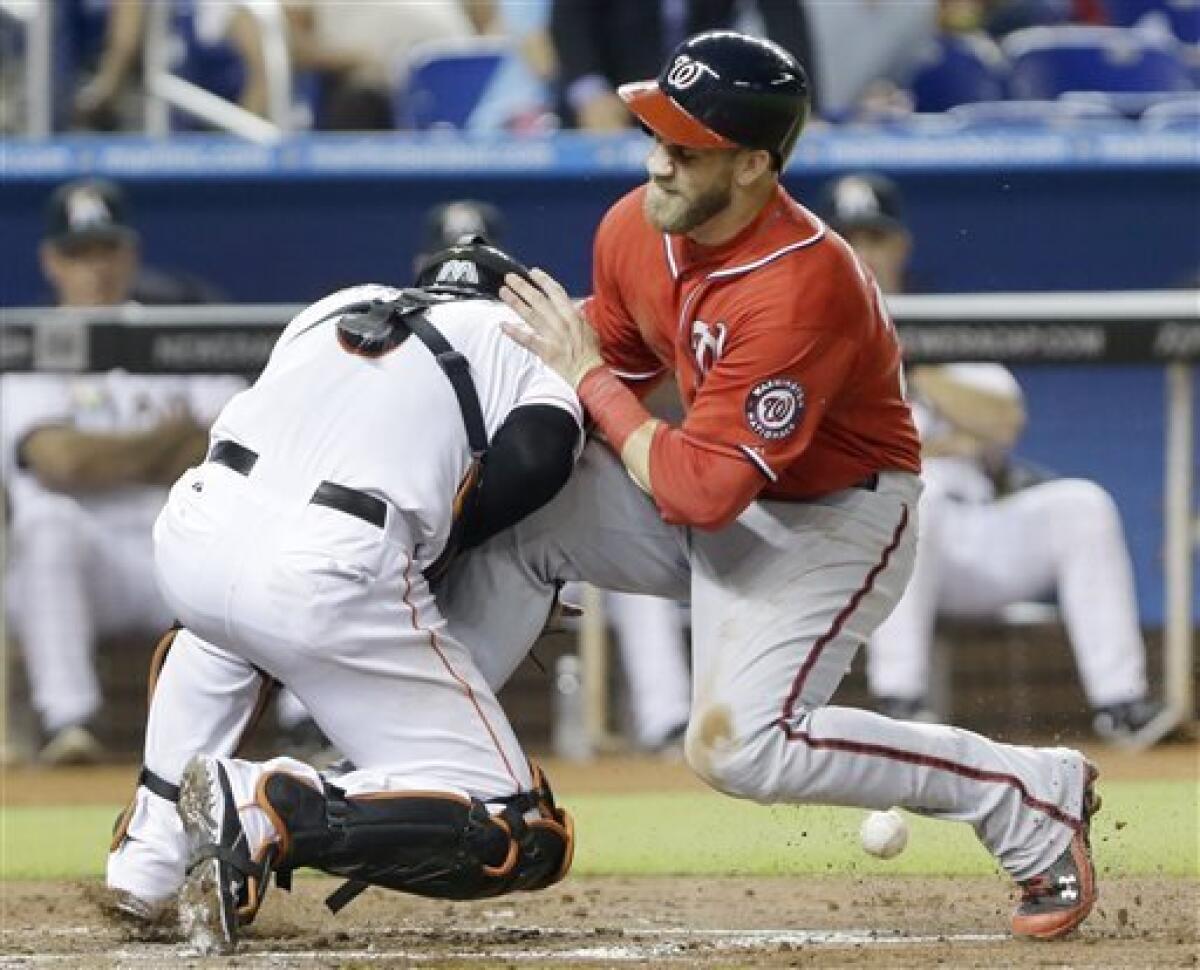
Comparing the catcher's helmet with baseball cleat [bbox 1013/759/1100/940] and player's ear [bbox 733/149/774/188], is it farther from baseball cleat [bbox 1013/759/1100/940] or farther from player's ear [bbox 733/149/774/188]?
baseball cleat [bbox 1013/759/1100/940]

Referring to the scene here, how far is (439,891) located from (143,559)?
422 centimetres

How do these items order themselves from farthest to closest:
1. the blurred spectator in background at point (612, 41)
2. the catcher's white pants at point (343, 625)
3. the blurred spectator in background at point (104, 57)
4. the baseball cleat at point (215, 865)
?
the blurred spectator in background at point (104, 57), the blurred spectator in background at point (612, 41), the catcher's white pants at point (343, 625), the baseball cleat at point (215, 865)

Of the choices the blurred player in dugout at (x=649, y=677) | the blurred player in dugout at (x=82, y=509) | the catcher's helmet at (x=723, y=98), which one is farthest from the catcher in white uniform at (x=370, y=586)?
the blurred player in dugout at (x=82, y=509)

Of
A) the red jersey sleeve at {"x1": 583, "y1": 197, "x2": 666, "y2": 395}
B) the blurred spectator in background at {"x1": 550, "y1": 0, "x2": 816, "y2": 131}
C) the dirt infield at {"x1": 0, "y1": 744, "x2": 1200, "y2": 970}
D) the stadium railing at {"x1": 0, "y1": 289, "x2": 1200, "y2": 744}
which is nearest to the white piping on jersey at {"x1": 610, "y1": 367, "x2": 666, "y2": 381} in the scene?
the red jersey sleeve at {"x1": 583, "y1": 197, "x2": 666, "y2": 395}

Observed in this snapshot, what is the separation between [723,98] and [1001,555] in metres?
4.18

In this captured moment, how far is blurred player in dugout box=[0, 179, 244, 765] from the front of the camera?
8.59m

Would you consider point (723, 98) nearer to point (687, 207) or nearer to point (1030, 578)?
point (687, 207)

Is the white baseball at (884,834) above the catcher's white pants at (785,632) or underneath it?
underneath

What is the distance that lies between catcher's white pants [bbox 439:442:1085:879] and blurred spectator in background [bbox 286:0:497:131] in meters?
5.79

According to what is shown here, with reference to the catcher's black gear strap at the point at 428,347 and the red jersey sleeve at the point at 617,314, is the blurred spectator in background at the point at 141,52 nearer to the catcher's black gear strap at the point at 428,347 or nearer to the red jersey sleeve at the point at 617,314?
the red jersey sleeve at the point at 617,314

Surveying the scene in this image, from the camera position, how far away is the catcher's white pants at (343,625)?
4594 mm

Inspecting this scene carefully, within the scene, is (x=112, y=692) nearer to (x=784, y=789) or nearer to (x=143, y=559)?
(x=143, y=559)

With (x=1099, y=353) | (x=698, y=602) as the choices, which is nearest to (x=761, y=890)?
(x=698, y=602)

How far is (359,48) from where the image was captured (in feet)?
35.5
